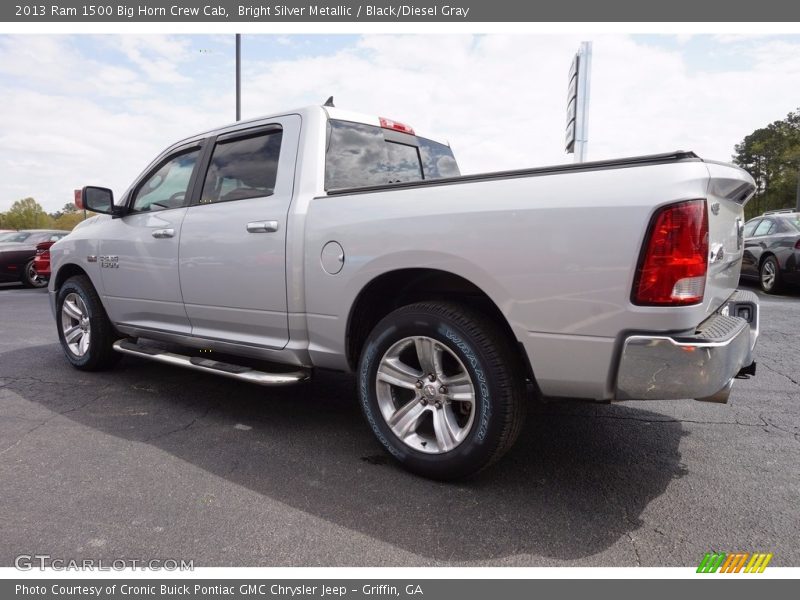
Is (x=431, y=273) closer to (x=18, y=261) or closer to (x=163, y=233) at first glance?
(x=163, y=233)

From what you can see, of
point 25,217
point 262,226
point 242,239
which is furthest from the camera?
point 25,217

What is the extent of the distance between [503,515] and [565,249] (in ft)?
3.80

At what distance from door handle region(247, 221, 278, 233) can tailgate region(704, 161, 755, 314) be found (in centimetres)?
218

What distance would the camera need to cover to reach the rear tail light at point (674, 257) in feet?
6.77

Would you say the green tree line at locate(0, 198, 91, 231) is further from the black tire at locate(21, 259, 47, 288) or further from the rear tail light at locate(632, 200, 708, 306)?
the rear tail light at locate(632, 200, 708, 306)

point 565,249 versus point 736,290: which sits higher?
point 565,249

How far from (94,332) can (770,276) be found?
1054 cm

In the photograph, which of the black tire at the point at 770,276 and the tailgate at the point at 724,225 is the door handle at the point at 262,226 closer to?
the tailgate at the point at 724,225

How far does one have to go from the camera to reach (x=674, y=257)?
209 cm

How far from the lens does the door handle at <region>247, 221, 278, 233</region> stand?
320 centimetres

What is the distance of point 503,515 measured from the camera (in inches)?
94.3

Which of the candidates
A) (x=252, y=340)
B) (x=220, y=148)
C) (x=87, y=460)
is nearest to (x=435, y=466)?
(x=252, y=340)

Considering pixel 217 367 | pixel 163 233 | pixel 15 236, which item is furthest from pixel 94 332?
pixel 15 236
